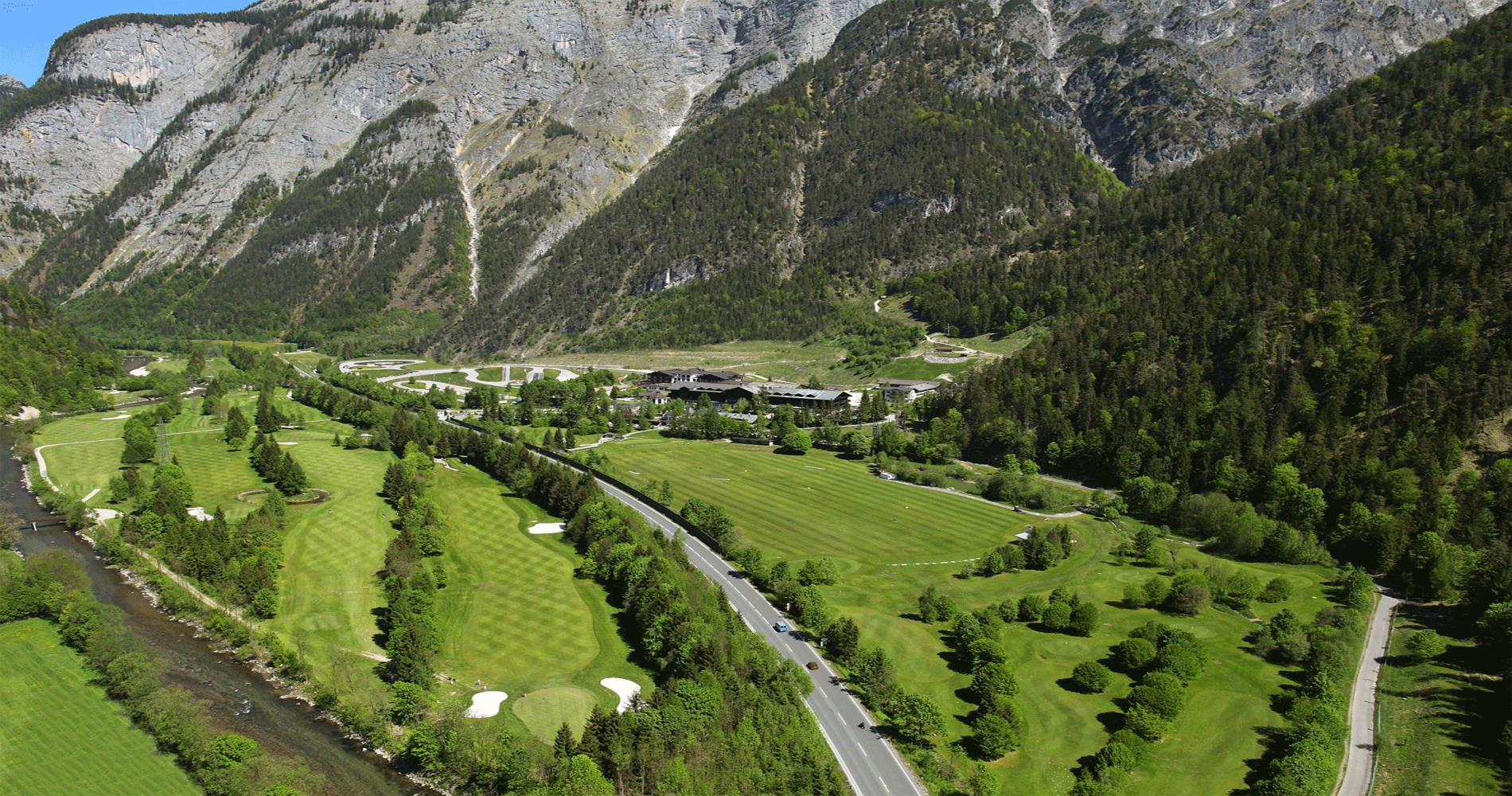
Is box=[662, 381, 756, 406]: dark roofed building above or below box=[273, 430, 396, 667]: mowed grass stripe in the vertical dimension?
above

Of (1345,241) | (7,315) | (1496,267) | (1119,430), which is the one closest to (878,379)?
(1119,430)

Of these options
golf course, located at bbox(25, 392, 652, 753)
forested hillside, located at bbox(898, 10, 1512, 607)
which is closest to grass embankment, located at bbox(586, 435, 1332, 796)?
forested hillside, located at bbox(898, 10, 1512, 607)

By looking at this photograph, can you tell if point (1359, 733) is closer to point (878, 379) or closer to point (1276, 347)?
point (1276, 347)

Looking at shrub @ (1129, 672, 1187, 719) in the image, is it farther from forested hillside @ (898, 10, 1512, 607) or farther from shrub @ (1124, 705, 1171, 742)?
forested hillside @ (898, 10, 1512, 607)

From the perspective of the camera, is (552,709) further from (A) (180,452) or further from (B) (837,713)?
(A) (180,452)

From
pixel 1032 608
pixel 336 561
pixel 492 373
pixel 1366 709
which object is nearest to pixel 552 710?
pixel 336 561

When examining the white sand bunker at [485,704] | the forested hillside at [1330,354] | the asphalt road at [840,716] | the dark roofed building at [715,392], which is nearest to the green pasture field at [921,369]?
the forested hillside at [1330,354]

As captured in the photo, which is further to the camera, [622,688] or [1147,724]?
[622,688]
